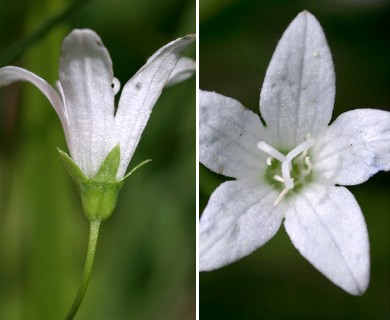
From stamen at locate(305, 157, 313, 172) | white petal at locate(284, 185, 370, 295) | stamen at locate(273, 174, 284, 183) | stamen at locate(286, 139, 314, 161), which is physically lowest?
white petal at locate(284, 185, 370, 295)

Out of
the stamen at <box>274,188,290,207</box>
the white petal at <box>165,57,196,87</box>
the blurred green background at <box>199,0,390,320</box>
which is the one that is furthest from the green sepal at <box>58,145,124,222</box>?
the blurred green background at <box>199,0,390,320</box>

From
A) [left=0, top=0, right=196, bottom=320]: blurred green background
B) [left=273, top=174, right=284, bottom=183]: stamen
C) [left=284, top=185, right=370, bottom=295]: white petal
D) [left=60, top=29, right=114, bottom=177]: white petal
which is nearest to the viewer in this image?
[left=60, top=29, right=114, bottom=177]: white petal

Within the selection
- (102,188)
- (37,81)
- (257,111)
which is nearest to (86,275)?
(102,188)

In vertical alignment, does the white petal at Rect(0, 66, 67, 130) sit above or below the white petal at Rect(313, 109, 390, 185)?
above

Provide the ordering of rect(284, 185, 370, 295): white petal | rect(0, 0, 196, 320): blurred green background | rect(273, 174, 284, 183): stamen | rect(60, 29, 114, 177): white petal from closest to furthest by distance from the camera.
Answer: rect(60, 29, 114, 177): white petal, rect(284, 185, 370, 295): white petal, rect(273, 174, 284, 183): stamen, rect(0, 0, 196, 320): blurred green background

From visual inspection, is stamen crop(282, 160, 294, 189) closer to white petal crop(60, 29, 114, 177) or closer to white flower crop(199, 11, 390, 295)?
white flower crop(199, 11, 390, 295)

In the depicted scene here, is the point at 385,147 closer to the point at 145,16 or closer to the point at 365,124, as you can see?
the point at 365,124
